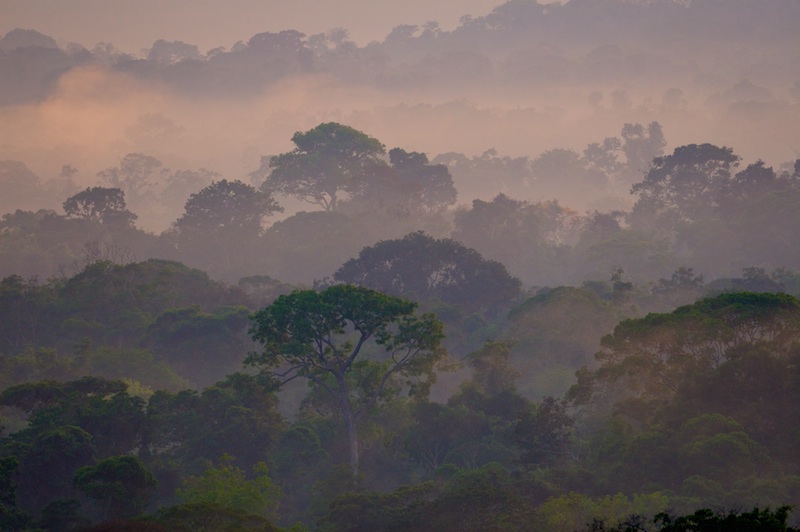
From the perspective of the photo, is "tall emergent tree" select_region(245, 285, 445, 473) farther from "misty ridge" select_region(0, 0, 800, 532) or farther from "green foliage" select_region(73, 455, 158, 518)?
"green foliage" select_region(73, 455, 158, 518)

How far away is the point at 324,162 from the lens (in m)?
105

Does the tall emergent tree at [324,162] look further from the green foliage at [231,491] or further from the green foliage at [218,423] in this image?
the green foliage at [231,491]

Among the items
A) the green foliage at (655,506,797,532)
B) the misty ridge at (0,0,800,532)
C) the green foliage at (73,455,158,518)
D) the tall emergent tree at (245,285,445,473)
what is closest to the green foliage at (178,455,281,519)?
the misty ridge at (0,0,800,532)

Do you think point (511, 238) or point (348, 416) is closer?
point (348, 416)

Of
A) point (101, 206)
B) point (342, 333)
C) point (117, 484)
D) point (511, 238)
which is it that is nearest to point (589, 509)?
point (342, 333)

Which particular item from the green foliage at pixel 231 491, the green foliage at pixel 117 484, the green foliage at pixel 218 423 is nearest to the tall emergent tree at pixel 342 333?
the green foliage at pixel 218 423

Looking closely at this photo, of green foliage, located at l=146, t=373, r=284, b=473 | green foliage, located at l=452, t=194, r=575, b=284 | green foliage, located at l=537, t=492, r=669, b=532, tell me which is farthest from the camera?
green foliage, located at l=452, t=194, r=575, b=284

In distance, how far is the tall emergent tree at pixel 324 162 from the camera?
105 metres

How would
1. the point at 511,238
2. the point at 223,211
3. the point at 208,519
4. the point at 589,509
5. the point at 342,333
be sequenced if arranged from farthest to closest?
1. the point at 223,211
2. the point at 511,238
3. the point at 342,333
4. the point at 589,509
5. the point at 208,519

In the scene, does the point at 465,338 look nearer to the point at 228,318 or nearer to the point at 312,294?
the point at 228,318

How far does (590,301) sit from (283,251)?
41125 mm

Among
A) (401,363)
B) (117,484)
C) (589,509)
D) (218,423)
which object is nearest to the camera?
(589,509)

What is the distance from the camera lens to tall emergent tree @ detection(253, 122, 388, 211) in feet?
346

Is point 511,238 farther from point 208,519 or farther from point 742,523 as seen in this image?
point 742,523
